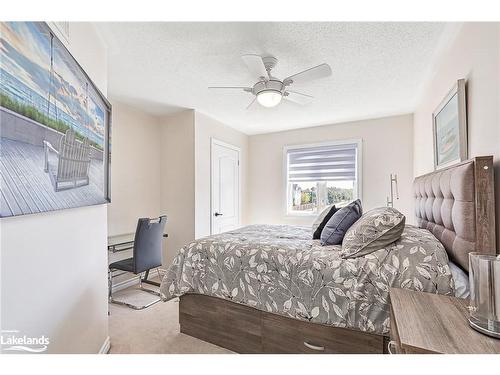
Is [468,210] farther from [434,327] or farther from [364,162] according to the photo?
[364,162]

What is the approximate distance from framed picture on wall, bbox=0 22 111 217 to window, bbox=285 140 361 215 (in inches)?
138

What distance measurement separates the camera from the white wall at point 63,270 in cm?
92

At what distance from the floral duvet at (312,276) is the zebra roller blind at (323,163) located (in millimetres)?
2359

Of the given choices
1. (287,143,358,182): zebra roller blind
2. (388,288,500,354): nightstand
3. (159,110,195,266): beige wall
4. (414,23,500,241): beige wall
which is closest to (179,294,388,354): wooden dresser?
(388,288,500,354): nightstand

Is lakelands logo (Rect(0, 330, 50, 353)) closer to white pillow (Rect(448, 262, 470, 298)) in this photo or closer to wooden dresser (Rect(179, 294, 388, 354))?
wooden dresser (Rect(179, 294, 388, 354))

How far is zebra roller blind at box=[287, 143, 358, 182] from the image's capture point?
4086 millimetres

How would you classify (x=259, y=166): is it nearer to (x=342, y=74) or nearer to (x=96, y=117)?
(x=342, y=74)

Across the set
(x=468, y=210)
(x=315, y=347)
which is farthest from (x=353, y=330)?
(x=468, y=210)

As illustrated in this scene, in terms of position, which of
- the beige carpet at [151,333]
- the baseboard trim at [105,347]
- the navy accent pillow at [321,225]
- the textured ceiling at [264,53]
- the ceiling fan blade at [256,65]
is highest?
the textured ceiling at [264,53]

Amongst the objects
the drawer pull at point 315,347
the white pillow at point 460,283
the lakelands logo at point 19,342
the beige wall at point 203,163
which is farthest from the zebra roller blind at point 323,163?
the lakelands logo at point 19,342

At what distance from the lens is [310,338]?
1.57 m

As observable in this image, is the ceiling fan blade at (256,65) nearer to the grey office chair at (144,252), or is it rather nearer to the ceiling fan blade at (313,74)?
the ceiling fan blade at (313,74)

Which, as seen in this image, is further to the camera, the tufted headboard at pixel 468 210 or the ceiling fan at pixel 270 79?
the ceiling fan at pixel 270 79

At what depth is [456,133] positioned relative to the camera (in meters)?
1.72
